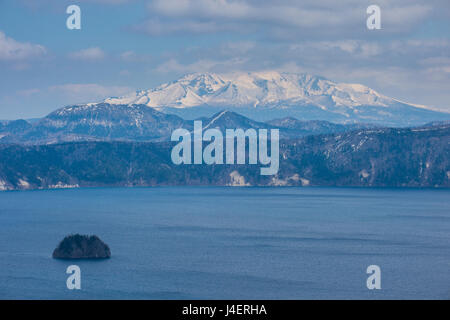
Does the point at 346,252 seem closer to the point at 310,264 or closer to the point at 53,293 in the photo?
the point at 310,264
